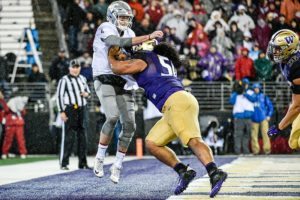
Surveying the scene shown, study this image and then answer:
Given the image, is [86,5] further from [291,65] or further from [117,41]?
[291,65]

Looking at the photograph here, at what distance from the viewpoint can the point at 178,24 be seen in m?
20.4

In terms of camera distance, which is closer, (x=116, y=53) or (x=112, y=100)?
(x=116, y=53)

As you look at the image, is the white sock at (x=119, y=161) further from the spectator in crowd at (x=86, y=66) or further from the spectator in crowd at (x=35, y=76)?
the spectator in crowd at (x=35, y=76)

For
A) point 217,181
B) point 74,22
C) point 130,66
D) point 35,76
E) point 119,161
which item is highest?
point 74,22

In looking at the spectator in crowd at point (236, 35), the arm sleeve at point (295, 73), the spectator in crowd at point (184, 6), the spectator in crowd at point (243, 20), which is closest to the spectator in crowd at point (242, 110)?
the spectator in crowd at point (236, 35)

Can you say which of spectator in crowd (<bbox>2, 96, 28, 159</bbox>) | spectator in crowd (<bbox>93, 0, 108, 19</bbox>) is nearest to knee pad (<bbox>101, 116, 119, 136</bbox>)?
spectator in crowd (<bbox>2, 96, 28, 159</bbox>)

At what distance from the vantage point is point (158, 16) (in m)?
21.0

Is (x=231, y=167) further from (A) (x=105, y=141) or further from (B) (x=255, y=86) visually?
(B) (x=255, y=86)

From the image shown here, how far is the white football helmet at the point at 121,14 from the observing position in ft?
29.2

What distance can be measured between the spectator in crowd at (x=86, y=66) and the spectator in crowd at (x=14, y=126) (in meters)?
1.39

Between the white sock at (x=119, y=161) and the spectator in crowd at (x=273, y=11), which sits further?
the spectator in crowd at (x=273, y=11)

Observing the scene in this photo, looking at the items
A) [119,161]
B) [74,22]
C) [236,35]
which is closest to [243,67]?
[236,35]

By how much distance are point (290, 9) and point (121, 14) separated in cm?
1260


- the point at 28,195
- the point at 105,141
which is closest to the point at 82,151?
the point at 105,141
